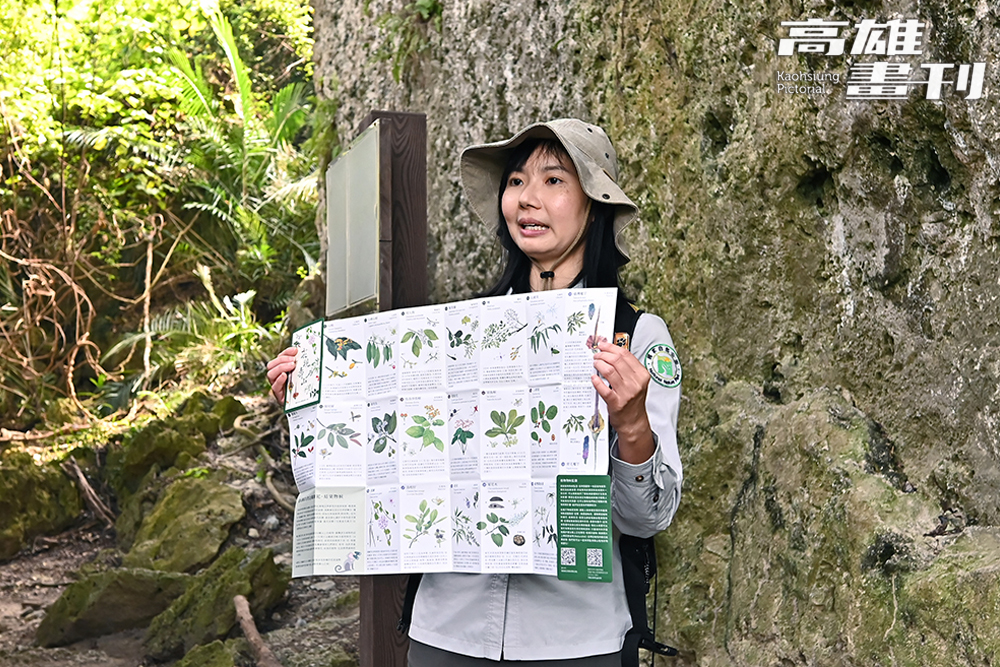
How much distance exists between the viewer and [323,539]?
2406 mm

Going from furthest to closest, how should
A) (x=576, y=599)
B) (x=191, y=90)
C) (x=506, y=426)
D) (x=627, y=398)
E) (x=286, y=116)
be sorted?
(x=286, y=116)
(x=191, y=90)
(x=506, y=426)
(x=576, y=599)
(x=627, y=398)

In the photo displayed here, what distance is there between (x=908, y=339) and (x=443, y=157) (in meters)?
3.20

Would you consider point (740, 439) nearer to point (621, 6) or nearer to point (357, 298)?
point (357, 298)

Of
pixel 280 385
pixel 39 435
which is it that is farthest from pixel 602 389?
pixel 39 435

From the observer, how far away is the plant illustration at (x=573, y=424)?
2.06 m

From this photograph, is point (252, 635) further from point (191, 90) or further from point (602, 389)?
point (191, 90)

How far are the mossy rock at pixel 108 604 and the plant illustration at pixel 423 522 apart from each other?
4.47m

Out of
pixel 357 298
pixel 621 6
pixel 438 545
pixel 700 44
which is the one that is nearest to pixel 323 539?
pixel 438 545

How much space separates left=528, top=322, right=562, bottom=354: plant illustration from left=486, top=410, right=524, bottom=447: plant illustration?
150 millimetres

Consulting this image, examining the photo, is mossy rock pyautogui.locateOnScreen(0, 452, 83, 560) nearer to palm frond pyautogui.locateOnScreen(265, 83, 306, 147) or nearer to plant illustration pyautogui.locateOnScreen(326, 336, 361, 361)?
palm frond pyautogui.locateOnScreen(265, 83, 306, 147)

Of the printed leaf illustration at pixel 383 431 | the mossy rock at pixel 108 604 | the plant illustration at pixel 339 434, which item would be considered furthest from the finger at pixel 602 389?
the mossy rock at pixel 108 604

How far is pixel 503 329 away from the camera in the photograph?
2205 millimetres

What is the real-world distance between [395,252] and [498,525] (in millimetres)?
1052

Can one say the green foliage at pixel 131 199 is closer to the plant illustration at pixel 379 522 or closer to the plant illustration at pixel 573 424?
the plant illustration at pixel 379 522
